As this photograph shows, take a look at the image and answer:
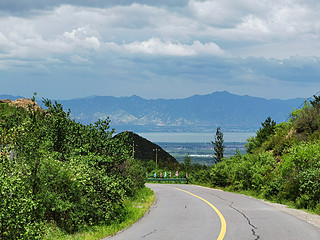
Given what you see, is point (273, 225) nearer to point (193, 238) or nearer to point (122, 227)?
point (193, 238)

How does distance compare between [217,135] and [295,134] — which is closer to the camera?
[295,134]

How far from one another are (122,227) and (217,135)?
72.1 metres

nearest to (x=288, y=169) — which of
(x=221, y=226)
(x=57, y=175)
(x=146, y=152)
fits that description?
(x=221, y=226)

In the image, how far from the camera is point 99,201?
12.5 m

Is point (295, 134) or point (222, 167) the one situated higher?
point (295, 134)

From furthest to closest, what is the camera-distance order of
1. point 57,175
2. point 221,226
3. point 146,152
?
point 146,152, point 221,226, point 57,175

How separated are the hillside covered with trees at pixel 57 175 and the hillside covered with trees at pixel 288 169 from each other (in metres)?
8.62

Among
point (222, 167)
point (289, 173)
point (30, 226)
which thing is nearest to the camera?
point (30, 226)

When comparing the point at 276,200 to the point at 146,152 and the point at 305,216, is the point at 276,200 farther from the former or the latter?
the point at 146,152

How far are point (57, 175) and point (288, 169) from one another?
13.1m

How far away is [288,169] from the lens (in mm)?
19953

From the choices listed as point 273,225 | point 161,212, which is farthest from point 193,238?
point 161,212

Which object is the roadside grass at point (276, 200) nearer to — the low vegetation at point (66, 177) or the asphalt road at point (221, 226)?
the low vegetation at point (66, 177)

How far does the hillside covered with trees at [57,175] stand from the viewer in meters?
9.20
